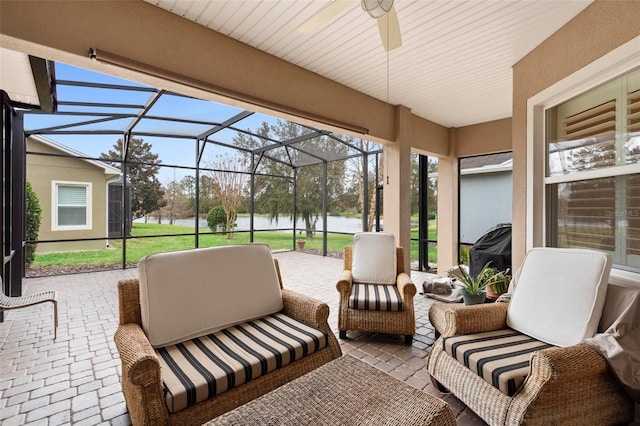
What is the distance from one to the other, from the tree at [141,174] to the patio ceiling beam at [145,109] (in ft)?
2.61

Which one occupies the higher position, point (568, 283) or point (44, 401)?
point (568, 283)

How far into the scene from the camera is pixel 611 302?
1.75 meters

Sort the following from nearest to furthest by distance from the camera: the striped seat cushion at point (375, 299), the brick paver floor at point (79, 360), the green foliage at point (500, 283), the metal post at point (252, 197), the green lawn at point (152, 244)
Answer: the brick paver floor at point (79, 360)
the striped seat cushion at point (375, 299)
the green foliage at point (500, 283)
the green lawn at point (152, 244)
the metal post at point (252, 197)

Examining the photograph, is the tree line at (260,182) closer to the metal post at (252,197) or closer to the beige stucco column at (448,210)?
the metal post at (252,197)

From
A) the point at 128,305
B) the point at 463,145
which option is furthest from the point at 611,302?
the point at 463,145

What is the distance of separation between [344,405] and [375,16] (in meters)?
2.13

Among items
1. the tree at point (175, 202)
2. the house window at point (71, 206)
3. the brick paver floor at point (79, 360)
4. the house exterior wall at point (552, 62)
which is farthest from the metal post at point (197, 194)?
the house exterior wall at point (552, 62)

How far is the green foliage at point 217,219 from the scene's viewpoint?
7.71 meters

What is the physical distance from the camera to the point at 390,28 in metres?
1.97

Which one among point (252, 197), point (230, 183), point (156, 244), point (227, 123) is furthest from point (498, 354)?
point (230, 183)

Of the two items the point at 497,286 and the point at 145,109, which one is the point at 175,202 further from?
the point at 497,286

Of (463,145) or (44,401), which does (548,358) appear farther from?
(463,145)

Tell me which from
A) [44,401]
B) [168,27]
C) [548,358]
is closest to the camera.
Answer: [548,358]

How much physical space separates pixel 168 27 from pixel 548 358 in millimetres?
3319
